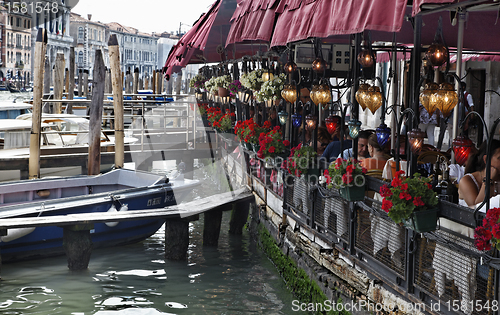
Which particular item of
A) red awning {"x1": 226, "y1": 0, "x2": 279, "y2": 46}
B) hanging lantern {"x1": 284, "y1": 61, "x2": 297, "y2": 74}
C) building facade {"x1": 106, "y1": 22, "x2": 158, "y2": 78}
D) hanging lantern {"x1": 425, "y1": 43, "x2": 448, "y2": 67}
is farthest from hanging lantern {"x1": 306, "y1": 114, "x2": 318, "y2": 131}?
building facade {"x1": 106, "y1": 22, "x2": 158, "y2": 78}

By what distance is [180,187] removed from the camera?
11.1m

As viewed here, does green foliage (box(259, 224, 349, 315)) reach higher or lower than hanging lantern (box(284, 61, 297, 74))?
lower

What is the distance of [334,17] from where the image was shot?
14.9ft

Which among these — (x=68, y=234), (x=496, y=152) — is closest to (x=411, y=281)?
(x=496, y=152)

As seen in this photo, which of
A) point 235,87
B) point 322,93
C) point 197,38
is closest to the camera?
point 322,93

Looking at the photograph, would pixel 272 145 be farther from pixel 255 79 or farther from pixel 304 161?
pixel 255 79

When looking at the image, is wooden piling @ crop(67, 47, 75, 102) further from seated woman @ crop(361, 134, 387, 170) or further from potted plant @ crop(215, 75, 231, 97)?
seated woman @ crop(361, 134, 387, 170)

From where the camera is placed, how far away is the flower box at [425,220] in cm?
409

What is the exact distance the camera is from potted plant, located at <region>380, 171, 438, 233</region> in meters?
4.10

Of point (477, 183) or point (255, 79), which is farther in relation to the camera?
point (255, 79)

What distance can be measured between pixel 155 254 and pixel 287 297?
3.31 m

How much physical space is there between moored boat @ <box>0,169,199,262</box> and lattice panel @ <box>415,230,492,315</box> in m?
6.36

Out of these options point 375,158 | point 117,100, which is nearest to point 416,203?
point 375,158

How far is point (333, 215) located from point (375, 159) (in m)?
0.86
